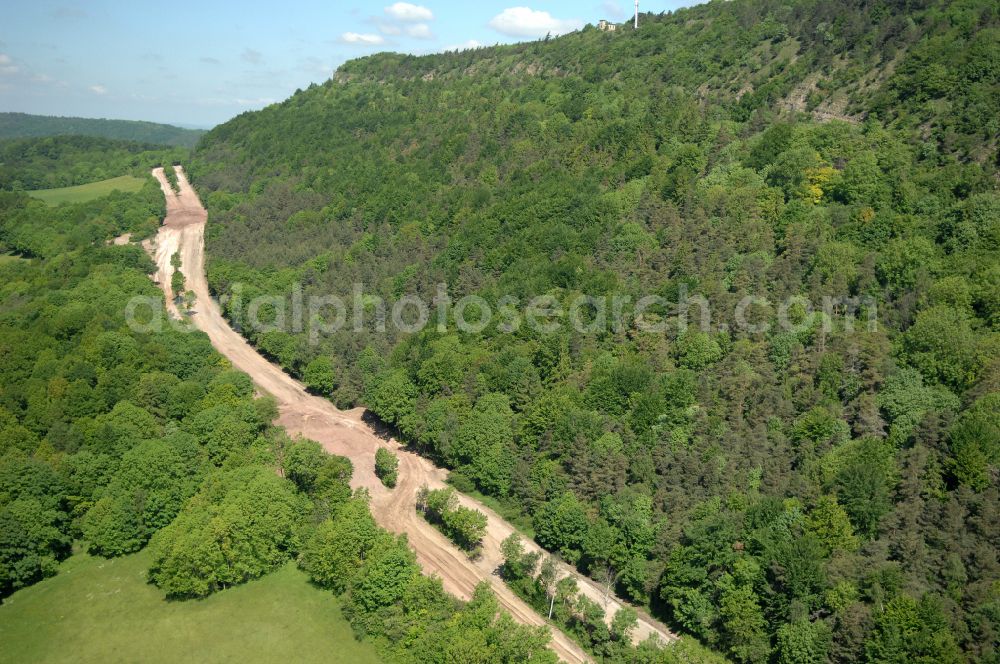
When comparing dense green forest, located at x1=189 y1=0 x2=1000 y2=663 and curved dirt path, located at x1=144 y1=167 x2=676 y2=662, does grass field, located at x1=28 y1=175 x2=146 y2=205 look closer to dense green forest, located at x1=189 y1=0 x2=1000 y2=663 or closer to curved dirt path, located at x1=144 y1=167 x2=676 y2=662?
curved dirt path, located at x1=144 y1=167 x2=676 y2=662

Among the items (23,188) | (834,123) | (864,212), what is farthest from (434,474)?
(23,188)

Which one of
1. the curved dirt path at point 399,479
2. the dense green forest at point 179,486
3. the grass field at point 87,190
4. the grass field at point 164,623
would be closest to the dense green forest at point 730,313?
the curved dirt path at point 399,479

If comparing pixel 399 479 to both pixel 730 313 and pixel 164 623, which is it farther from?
pixel 730 313

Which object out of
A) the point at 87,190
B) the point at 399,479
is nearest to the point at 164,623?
the point at 399,479

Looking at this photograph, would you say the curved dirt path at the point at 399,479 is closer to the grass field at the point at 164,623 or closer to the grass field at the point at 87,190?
the grass field at the point at 164,623

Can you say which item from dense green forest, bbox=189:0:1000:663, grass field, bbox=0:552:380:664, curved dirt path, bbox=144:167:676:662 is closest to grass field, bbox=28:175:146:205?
curved dirt path, bbox=144:167:676:662

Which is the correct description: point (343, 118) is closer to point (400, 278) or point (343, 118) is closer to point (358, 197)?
point (358, 197)
